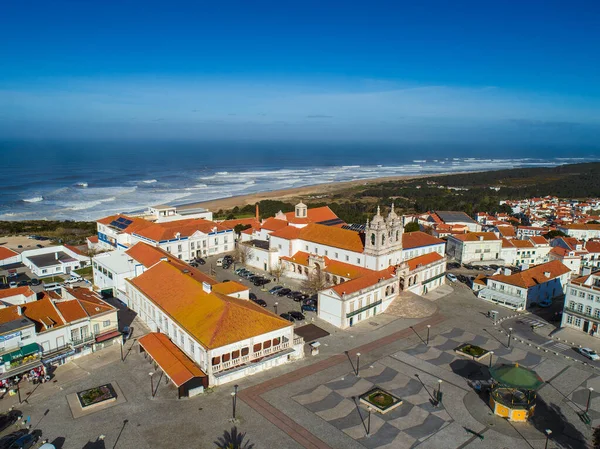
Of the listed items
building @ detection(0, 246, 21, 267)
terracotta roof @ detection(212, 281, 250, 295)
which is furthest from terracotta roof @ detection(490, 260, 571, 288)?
building @ detection(0, 246, 21, 267)

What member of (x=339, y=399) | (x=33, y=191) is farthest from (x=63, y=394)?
(x=33, y=191)

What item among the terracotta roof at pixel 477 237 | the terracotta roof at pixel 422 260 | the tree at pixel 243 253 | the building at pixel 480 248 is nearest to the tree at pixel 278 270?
the tree at pixel 243 253

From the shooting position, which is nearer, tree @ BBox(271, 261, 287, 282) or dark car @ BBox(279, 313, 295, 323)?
dark car @ BBox(279, 313, 295, 323)

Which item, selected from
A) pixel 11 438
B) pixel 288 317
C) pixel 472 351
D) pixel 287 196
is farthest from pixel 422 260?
pixel 287 196

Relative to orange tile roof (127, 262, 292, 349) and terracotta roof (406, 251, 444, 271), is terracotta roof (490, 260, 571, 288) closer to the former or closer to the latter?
terracotta roof (406, 251, 444, 271)

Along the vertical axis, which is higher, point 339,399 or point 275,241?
point 275,241

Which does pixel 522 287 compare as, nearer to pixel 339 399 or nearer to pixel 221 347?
pixel 339 399

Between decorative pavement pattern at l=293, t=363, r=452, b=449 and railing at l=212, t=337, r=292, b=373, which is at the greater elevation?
railing at l=212, t=337, r=292, b=373
